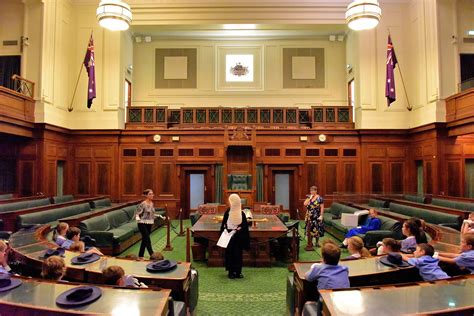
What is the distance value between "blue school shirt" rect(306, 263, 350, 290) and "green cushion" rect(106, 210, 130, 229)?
21.8ft

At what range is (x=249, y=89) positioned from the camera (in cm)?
1625

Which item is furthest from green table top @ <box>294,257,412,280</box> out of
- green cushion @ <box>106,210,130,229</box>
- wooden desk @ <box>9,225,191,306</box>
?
green cushion @ <box>106,210,130,229</box>

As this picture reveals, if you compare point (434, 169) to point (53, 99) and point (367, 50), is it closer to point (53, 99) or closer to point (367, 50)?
point (367, 50)

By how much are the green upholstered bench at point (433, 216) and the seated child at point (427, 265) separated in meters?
4.40

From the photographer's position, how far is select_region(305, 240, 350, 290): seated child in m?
2.99

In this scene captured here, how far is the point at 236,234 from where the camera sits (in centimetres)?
582

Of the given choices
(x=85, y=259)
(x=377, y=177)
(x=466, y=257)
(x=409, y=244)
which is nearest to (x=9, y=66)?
(x=85, y=259)

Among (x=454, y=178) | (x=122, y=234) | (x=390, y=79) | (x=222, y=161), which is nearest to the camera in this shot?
(x=122, y=234)

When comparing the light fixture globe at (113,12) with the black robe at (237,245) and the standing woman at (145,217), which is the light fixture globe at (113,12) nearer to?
the standing woman at (145,217)

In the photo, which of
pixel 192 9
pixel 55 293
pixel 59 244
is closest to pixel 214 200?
pixel 192 9

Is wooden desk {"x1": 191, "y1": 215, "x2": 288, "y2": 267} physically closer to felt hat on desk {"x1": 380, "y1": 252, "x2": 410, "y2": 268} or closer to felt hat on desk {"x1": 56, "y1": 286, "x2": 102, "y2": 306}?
felt hat on desk {"x1": 380, "y1": 252, "x2": 410, "y2": 268}

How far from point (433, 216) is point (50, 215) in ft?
28.3

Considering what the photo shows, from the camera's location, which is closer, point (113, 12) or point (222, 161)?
point (113, 12)

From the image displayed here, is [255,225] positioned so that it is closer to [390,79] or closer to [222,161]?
[222,161]
